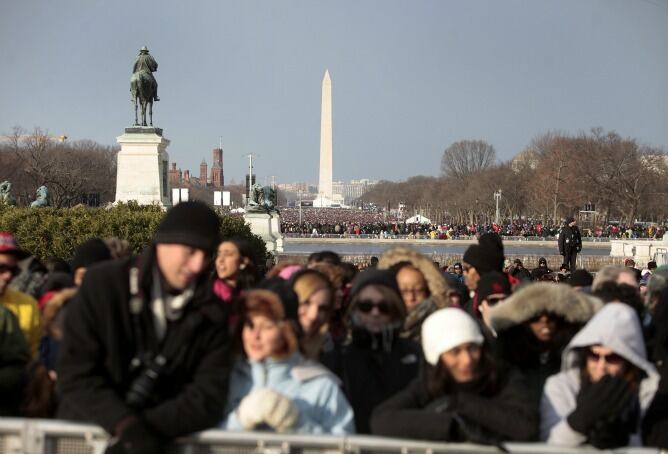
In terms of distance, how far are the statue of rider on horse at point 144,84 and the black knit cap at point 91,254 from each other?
106 ft

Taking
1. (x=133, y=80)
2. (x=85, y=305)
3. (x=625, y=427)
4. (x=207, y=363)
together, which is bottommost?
(x=625, y=427)

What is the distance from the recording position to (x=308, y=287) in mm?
5590

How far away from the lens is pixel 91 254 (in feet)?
23.5

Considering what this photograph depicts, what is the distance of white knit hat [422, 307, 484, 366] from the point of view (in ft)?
15.1

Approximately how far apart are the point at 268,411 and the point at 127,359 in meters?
0.69

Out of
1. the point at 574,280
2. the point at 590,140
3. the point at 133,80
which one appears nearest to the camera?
the point at 574,280

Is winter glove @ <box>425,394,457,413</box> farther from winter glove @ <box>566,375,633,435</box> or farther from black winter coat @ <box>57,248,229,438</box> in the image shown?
black winter coat @ <box>57,248,229,438</box>

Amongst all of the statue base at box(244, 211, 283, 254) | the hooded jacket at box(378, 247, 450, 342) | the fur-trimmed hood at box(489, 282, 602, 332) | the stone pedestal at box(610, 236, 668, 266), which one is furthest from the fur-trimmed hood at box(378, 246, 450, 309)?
the statue base at box(244, 211, 283, 254)

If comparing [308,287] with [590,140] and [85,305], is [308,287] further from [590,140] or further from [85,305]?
[590,140]

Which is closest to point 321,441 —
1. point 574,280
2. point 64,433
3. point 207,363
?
point 207,363

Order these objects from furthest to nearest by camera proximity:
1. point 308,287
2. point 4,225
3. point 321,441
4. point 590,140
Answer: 1. point 590,140
2. point 4,225
3. point 308,287
4. point 321,441

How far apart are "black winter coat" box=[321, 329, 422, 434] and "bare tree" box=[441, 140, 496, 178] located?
472 ft

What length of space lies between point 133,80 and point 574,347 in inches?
1419

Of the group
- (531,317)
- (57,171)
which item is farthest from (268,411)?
(57,171)
